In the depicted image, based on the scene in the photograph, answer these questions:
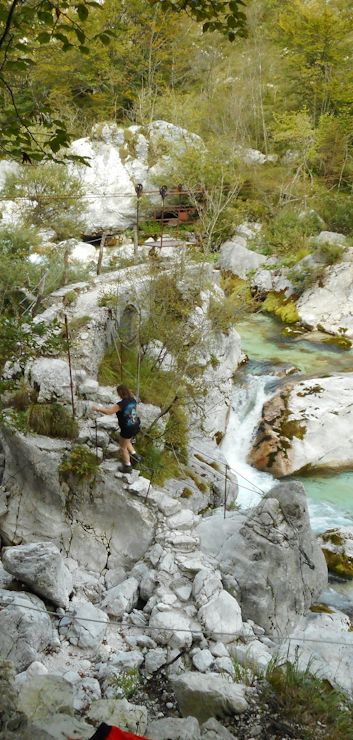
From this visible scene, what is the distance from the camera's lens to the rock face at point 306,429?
1101 centimetres

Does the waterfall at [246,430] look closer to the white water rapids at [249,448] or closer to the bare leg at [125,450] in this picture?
the white water rapids at [249,448]

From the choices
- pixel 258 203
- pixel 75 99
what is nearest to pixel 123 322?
pixel 258 203

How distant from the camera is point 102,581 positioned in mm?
6125

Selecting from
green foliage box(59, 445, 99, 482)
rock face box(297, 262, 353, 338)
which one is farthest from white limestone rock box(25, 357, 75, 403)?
rock face box(297, 262, 353, 338)

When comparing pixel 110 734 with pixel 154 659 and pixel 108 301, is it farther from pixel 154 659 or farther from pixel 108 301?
pixel 108 301

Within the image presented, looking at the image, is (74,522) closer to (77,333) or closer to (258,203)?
(77,333)

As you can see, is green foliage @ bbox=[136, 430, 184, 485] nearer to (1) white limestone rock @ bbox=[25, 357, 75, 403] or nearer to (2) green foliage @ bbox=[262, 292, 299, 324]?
(1) white limestone rock @ bbox=[25, 357, 75, 403]

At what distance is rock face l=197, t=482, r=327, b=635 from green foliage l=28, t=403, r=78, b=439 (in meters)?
1.98

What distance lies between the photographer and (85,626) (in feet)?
16.8

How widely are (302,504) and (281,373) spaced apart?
6.83 m

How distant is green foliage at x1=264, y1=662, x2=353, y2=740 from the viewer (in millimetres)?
3861

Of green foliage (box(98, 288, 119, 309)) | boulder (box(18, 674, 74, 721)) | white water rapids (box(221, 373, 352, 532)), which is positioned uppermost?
green foliage (box(98, 288, 119, 309))

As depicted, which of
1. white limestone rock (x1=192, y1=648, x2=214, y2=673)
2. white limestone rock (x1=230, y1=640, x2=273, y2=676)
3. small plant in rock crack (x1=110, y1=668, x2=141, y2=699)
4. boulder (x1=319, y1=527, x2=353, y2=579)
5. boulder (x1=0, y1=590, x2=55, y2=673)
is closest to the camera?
small plant in rock crack (x1=110, y1=668, x2=141, y2=699)

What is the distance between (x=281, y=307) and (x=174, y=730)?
16069mm
